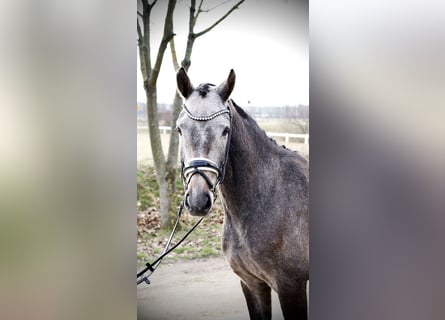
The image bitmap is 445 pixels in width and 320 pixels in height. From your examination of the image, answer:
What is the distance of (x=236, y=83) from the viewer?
3.38m

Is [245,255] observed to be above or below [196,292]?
above

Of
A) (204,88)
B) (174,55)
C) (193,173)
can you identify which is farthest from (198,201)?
(174,55)

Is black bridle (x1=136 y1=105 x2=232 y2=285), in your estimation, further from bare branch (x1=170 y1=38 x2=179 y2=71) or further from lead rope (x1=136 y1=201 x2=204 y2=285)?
bare branch (x1=170 y1=38 x2=179 y2=71)

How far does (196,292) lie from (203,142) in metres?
0.98

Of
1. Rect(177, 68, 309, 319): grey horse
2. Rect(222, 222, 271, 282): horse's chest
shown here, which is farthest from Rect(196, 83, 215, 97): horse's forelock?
Rect(222, 222, 271, 282): horse's chest

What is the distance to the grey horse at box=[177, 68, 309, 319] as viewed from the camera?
3.33 meters

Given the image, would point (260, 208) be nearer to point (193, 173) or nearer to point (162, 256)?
point (193, 173)

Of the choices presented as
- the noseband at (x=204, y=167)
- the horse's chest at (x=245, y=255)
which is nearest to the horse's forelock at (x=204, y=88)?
the noseband at (x=204, y=167)

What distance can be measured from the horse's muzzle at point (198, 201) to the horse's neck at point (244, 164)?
0.23m

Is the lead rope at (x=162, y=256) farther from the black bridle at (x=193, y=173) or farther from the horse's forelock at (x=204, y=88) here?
the horse's forelock at (x=204, y=88)

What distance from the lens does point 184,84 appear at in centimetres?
333

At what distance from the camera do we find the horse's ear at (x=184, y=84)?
10.9 feet
